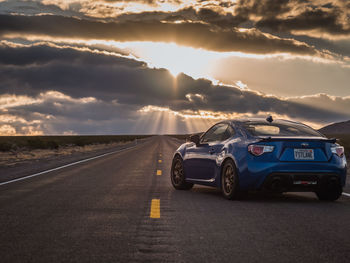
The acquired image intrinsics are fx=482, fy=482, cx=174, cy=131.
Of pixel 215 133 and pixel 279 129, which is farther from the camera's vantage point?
pixel 215 133

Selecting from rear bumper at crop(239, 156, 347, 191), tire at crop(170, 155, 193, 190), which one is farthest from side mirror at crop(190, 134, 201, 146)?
rear bumper at crop(239, 156, 347, 191)

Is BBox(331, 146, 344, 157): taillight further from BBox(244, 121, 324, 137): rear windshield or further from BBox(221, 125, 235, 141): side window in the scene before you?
BBox(221, 125, 235, 141): side window

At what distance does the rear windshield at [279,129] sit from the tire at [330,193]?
1.05 meters

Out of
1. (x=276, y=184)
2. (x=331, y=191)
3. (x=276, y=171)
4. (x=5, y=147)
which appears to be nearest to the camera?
(x=276, y=171)

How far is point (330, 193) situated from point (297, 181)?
1049 millimetres

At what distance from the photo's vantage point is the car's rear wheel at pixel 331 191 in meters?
8.81

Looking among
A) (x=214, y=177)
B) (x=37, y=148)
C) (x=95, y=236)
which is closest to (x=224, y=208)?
(x=214, y=177)

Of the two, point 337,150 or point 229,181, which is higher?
point 337,150

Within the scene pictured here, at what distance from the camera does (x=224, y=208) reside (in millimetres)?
8133

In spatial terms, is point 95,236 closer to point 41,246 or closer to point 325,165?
point 41,246

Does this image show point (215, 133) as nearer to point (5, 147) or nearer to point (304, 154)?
point (304, 154)

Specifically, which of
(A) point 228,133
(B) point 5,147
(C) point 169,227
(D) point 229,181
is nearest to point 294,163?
(D) point 229,181

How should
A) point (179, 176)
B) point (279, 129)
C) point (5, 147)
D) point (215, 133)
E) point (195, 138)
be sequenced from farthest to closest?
point (5, 147), point (179, 176), point (215, 133), point (195, 138), point (279, 129)

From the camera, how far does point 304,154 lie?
28.6ft
